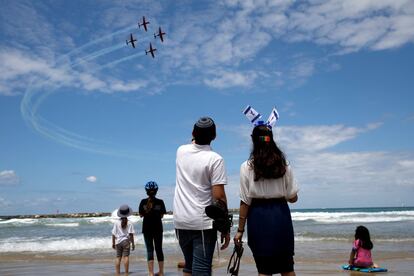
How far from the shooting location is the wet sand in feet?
26.5

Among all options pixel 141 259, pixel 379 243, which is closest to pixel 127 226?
pixel 141 259

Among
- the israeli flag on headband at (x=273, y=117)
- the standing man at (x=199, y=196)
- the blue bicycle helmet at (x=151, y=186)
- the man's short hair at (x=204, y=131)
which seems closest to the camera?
the standing man at (x=199, y=196)

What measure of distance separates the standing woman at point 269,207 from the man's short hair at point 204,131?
1.30ft

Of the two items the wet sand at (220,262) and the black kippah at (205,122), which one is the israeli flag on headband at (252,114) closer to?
the black kippah at (205,122)

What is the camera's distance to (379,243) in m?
13.2

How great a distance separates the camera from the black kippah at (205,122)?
3.23m

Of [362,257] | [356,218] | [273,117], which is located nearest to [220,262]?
[362,257]

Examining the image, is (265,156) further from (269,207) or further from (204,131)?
(204,131)

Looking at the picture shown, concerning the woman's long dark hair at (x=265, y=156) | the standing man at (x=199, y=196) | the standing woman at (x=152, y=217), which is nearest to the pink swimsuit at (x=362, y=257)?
the standing woman at (x=152, y=217)

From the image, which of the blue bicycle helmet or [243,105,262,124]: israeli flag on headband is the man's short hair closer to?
[243,105,262,124]: israeli flag on headband

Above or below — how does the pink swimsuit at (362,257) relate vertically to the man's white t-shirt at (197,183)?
below

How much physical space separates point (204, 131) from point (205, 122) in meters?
0.08

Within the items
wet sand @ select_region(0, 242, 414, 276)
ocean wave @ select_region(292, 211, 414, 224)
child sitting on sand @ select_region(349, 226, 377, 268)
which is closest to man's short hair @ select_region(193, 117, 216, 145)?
wet sand @ select_region(0, 242, 414, 276)

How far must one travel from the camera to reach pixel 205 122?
3.27 m
